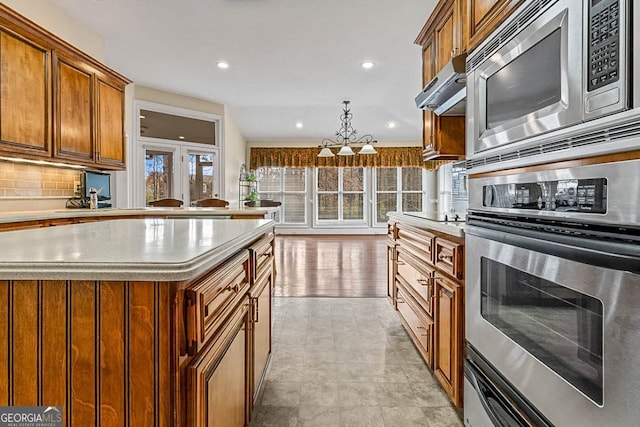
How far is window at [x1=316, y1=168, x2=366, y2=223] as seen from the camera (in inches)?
370

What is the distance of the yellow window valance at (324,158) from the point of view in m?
8.99

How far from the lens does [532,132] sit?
1.02 meters

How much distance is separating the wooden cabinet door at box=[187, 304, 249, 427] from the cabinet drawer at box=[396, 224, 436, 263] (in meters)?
1.07

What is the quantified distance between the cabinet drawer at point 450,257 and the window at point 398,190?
25.1 ft

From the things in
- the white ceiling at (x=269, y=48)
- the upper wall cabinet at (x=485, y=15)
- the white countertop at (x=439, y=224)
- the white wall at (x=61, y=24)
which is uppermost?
the white ceiling at (x=269, y=48)

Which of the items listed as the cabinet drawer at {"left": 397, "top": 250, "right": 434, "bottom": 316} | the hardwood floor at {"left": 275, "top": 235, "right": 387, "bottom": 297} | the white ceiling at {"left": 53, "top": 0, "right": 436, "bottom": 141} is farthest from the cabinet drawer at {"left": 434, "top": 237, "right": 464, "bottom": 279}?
the white ceiling at {"left": 53, "top": 0, "right": 436, "bottom": 141}

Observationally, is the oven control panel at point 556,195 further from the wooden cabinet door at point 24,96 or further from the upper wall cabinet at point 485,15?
the wooden cabinet door at point 24,96

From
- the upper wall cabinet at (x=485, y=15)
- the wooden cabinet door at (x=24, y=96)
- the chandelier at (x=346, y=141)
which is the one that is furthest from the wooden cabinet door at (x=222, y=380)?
the chandelier at (x=346, y=141)

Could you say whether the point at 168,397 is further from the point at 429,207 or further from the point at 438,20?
the point at 429,207

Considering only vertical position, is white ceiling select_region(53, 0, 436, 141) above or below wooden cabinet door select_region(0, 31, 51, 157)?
above

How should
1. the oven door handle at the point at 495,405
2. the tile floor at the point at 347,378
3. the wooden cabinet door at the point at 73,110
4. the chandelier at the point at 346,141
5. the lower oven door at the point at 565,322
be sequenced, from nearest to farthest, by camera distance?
1. the lower oven door at the point at 565,322
2. the oven door handle at the point at 495,405
3. the tile floor at the point at 347,378
4. the wooden cabinet door at the point at 73,110
5. the chandelier at the point at 346,141

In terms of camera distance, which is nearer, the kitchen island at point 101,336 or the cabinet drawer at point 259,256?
the kitchen island at point 101,336

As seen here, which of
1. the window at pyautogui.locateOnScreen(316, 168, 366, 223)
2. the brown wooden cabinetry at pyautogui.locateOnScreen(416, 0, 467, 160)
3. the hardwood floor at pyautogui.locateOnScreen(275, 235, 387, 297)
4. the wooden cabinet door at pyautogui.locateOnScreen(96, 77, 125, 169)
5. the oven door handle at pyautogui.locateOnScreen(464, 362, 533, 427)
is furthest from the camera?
Result: the window at pyautogui.locateOnScreen(316, 168, 366, 223)

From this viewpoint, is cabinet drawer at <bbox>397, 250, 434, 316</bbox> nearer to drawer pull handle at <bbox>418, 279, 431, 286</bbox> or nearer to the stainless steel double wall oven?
drawer pull handle at <bbox>418, 279, 431, 286</bbox>
